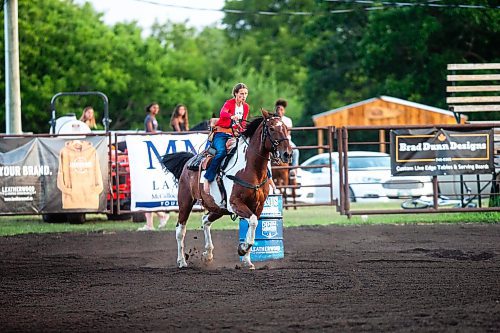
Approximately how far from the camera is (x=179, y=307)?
9.15 m

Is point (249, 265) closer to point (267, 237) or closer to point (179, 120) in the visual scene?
point (267, 237)

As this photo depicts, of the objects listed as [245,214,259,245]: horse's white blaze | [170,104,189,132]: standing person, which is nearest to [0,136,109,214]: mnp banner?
[170,104,189,132]: standing person

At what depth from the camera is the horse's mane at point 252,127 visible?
12.9 meters

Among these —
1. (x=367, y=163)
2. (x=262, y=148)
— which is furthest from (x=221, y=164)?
(x=367, y=163)

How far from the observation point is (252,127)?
13.0m

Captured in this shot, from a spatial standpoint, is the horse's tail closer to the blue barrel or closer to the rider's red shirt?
the rider's red shirt

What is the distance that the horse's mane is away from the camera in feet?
42.4

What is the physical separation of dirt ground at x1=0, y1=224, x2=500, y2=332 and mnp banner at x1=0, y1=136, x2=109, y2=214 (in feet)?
8.63

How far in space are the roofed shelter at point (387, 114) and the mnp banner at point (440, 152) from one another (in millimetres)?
15272

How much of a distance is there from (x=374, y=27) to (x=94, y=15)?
90.1 ft

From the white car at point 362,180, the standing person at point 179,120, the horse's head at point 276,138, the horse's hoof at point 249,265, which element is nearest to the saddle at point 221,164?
the horse's head at point 276,138

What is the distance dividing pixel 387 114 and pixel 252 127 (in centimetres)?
2418

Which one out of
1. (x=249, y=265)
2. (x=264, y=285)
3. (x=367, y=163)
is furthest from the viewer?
(x=367, y=163)

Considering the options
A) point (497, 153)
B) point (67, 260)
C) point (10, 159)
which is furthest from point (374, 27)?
point (67, 260)
